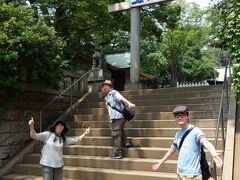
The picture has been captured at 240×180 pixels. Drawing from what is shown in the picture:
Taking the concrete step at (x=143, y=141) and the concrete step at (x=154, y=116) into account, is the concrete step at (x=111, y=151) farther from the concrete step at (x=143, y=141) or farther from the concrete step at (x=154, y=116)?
the concrete step at (x=154, y=116)

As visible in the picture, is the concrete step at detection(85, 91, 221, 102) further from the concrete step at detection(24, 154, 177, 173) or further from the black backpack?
the black backpack

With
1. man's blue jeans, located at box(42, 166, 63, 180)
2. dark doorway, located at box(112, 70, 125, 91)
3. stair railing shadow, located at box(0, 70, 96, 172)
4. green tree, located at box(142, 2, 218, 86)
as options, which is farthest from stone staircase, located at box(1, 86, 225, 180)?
green tree, located at box(142, 2, 218, 86)

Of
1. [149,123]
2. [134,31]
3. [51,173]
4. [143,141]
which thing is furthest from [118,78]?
[51,173]

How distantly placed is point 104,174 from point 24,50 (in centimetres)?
338

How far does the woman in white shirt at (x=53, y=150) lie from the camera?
5.93 m

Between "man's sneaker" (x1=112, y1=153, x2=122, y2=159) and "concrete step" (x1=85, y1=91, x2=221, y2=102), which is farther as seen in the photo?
"concrete step" (x1=85, y1=91, x2=221, y2=102)

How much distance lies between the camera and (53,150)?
6023 millimetres

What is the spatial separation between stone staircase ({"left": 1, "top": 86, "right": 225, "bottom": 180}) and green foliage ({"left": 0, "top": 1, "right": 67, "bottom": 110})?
5.66ft

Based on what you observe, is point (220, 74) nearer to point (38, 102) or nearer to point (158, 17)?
point (158, 17)

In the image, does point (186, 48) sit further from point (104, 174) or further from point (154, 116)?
point (104, 174)

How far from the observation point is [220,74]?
38.2 metres

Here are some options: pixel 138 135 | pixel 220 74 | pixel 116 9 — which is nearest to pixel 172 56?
pixel 220 74

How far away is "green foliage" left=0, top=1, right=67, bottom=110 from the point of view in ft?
27.0

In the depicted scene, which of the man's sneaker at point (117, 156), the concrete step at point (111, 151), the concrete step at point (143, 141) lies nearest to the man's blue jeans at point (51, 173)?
the man's sneaker at point (117, 156)
